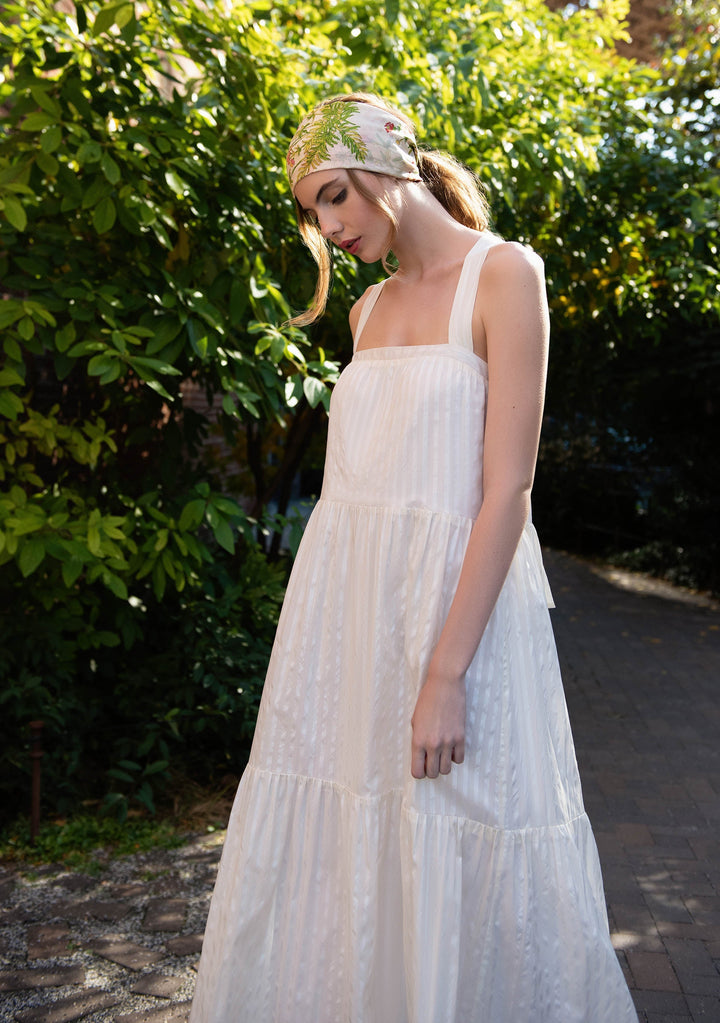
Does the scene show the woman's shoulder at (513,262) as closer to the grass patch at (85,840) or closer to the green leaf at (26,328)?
the green leaf at (26,328)

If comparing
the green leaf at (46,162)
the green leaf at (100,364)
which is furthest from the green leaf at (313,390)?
the green leaf at (46,162)

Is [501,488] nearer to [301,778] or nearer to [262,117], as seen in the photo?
[301,778]

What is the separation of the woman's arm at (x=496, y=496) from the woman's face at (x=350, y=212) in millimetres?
262

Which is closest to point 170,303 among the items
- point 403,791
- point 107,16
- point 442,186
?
→ point 107,16

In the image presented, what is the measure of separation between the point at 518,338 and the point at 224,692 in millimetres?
2593

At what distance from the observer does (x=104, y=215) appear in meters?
3.06

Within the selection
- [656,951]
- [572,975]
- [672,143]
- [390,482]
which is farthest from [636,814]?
[672,143]

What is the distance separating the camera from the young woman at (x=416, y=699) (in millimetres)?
1587

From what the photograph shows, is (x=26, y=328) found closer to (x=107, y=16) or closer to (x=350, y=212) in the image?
(x=107, y=16)

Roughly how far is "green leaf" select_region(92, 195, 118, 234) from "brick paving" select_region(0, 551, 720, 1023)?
2.15 metres

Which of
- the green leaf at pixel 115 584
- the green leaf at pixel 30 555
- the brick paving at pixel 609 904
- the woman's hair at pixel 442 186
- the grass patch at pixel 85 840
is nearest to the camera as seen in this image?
the woman's hair at pixel 442 186

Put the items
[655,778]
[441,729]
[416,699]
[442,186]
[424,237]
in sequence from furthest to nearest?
[655,778] → [442,186] → [424,237] → [416,699] → [441,729]

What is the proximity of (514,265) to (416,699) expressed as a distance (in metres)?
0.74

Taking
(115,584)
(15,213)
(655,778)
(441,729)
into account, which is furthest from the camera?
(655,778)
